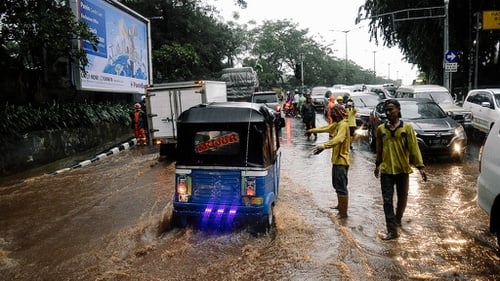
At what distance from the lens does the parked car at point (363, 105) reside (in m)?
16.8

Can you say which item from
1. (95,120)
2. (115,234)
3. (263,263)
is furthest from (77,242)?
(95,120)

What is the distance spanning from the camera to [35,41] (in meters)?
11.9

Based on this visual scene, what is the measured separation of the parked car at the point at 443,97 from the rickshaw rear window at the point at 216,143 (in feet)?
36.7

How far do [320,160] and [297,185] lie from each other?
306 cm

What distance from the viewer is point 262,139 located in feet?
18.7

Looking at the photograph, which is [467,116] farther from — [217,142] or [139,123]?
[217,142]

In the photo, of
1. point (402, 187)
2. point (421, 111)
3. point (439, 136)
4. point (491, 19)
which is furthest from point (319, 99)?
point (402, 187)

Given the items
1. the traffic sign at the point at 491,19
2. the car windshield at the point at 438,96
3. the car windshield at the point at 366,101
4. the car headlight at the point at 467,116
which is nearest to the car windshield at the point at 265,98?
the car windshield at the point at 366,101

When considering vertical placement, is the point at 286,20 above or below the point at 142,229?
above

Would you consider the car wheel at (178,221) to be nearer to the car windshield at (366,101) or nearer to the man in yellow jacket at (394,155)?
the man in yellow jacket at (394,155)

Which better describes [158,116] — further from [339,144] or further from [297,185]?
[339,144]

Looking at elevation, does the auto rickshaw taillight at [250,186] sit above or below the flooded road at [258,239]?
above

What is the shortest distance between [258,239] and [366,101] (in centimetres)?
1431

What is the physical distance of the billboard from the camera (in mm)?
15180
